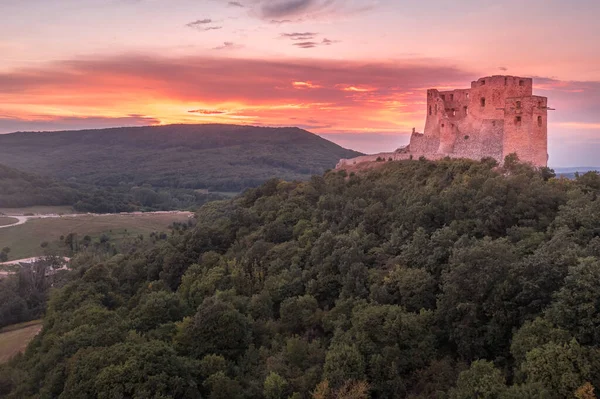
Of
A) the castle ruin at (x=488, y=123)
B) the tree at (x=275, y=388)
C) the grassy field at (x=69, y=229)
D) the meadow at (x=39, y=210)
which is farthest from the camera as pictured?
the meadow at (x=39, y=210)

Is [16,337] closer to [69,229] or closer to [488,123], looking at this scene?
[488,123]

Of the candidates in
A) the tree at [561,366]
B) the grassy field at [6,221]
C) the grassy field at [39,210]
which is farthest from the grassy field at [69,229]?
the tree at [561,366]

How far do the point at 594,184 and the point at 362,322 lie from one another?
23.0 m

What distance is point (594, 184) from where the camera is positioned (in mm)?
39219

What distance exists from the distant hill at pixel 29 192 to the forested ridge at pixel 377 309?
125016 mm

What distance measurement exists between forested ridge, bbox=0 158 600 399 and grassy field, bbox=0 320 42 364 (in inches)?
275

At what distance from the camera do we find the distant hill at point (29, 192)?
158 metres

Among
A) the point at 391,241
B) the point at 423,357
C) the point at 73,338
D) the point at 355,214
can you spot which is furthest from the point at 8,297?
the point at 423,357

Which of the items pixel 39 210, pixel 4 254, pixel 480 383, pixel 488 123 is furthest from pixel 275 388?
pixel 39 210

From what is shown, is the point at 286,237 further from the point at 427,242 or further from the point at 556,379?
the point at 556,379

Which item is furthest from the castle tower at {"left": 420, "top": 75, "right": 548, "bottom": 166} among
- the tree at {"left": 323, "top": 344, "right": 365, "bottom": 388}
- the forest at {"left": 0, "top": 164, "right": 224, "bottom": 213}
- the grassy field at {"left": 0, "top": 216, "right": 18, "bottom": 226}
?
the forest at {"left": 0, "top": 164, "right": 224, "bottom": 213}

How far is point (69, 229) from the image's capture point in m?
118

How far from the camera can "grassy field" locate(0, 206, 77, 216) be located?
146 m

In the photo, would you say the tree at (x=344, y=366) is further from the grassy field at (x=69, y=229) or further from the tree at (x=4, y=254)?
the grassy field at (x=69, y=229)
